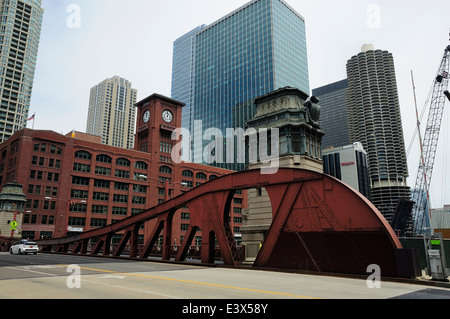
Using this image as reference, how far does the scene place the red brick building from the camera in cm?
6431

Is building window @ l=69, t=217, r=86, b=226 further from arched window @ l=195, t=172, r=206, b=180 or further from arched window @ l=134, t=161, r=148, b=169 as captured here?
arched window @ l=195, t=172, r=206, b=180

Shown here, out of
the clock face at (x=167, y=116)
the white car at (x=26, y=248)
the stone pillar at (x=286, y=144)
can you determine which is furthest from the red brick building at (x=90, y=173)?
the stone pillar at (x=286, y=144)

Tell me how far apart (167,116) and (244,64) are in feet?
192

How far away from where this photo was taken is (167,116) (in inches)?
3489

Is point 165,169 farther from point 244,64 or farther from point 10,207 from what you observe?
point 244,64

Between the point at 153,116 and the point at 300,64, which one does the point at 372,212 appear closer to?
the point at 153,116

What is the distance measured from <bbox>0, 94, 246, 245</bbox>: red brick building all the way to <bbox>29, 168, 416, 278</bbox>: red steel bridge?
1296 inches

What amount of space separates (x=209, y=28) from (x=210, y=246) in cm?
15216

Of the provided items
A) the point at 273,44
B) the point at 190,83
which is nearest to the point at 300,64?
the point at 273,44

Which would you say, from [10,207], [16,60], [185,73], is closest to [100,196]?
[10,207]

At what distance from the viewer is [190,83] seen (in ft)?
562

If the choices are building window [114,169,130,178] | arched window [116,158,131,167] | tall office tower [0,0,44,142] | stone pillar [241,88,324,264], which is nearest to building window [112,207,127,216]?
building window [114,169,130,178]

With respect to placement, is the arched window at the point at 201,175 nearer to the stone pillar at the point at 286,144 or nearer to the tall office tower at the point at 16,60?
the stone pillar at the point at 286,144

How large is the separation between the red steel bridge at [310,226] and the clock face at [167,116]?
68003 millimetres
